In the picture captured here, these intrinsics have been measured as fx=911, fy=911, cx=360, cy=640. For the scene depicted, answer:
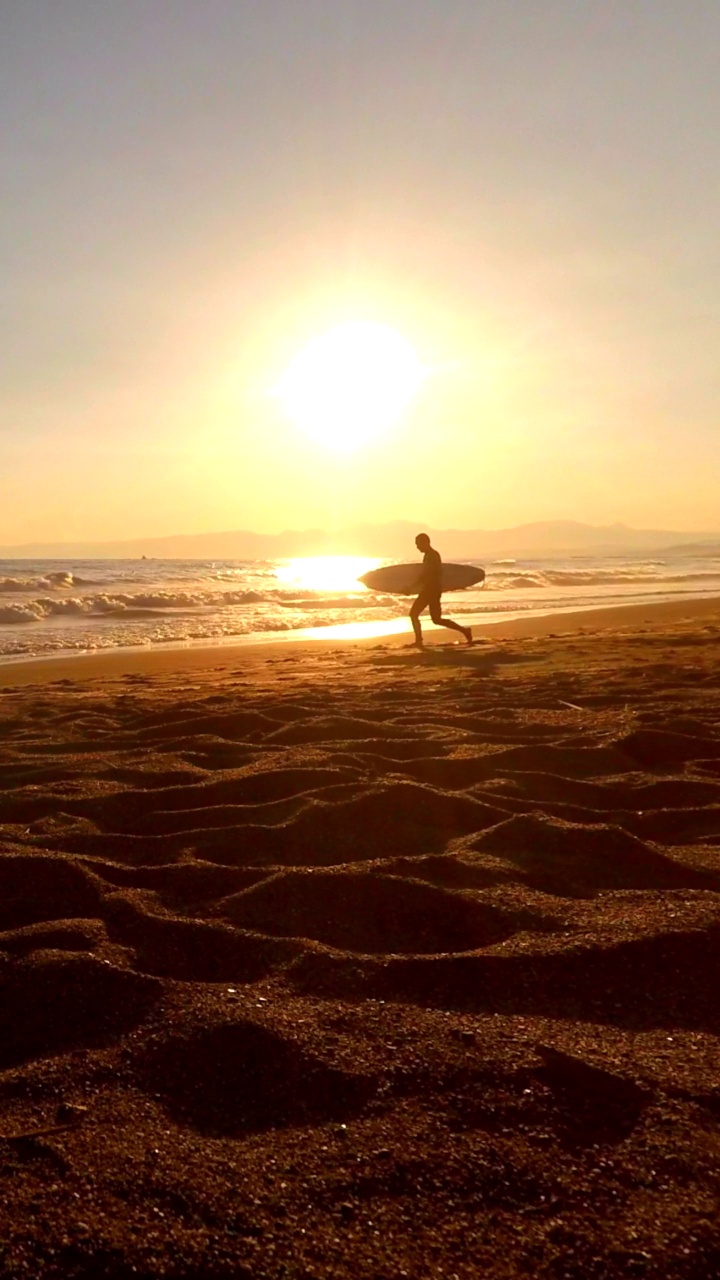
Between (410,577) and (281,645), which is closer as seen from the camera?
(281,645)

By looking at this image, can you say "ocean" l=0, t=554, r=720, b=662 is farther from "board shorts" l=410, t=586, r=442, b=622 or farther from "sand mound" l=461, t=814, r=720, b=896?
"sand mound" l=461, t=814, r=720, b=896

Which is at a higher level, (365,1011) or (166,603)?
(166,603)

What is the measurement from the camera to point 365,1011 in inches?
84.9

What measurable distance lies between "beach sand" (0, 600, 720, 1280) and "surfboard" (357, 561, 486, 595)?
39.9 ft

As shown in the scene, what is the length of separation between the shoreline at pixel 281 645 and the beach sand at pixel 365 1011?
17.8 feet

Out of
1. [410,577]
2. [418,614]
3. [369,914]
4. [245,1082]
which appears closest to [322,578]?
[410,577]

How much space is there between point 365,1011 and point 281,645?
1042 centimetres

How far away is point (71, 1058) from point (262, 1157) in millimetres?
564

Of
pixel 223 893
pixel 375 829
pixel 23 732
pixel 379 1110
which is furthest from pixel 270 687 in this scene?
pixel 379 1110

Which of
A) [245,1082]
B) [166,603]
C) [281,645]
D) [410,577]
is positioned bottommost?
[245,1082]

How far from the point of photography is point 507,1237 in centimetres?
144

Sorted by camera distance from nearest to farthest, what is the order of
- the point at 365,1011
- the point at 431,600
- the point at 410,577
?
the point at 365,1011
the point at 431,600
the point at 410,577

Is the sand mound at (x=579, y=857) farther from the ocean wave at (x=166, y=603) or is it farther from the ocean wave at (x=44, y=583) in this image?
the ocean wave at (x=44, y=583)

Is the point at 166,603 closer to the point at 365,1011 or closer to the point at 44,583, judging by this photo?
the point at 44,583
